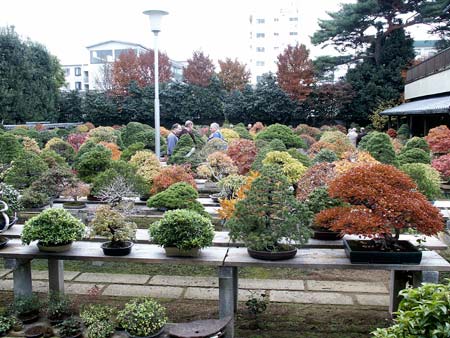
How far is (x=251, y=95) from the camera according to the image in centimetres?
2866

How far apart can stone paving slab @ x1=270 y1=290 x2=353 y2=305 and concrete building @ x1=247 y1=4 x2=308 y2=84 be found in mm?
57949

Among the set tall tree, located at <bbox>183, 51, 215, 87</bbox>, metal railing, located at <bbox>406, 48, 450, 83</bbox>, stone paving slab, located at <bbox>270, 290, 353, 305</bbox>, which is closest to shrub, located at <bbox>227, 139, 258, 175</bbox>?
stone paving slab, located at <bbox>270, 290, 353, 305</bbox>

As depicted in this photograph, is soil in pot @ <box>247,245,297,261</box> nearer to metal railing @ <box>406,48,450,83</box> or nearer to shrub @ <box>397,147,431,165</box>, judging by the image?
shrub @ <box>397,147,431,165</box>

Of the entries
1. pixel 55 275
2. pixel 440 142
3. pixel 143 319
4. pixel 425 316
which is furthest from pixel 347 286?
pixel 440 142

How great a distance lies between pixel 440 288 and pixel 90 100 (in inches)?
1193

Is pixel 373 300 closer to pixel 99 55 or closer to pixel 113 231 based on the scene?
pixel 113 231

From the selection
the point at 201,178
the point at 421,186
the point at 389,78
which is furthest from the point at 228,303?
the point at 389,78

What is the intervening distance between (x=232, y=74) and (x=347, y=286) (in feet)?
106

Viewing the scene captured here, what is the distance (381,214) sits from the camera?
384cm

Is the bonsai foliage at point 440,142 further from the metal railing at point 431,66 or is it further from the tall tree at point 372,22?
the tall tree at point 372,22

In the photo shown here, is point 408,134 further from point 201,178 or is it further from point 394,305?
point 394,305

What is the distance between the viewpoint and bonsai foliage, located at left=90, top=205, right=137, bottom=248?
4230 mm

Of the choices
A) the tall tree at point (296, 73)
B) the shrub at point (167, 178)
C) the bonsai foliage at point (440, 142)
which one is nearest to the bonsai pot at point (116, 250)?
the shrub at point (167, 178)

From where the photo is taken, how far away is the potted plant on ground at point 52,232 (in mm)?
4191
